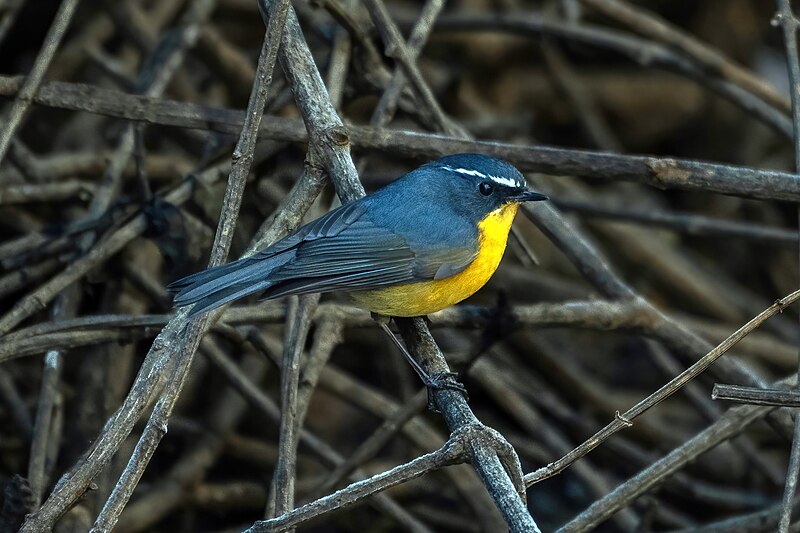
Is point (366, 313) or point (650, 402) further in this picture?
point (366, 313)

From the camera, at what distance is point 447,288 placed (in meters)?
3.61

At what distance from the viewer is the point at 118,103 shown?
3.88m

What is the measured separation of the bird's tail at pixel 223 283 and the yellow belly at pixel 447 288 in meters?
0.46

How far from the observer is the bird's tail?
2936 millimetres

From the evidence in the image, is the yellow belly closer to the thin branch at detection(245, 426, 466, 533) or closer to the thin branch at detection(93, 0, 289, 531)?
the thin branch at detection(93, 0, 289, 531)

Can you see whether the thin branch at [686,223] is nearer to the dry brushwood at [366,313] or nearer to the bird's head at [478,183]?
the dry brushwood at [366,313]

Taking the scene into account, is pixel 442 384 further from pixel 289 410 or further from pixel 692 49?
pixel 692 49

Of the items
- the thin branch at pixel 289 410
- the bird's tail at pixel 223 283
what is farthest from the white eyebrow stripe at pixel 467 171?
the bird's tail at pixel 223 283

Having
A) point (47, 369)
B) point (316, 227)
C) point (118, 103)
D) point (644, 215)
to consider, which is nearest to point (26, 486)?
point (47, 369)

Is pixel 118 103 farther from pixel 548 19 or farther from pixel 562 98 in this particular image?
pixel 562 98

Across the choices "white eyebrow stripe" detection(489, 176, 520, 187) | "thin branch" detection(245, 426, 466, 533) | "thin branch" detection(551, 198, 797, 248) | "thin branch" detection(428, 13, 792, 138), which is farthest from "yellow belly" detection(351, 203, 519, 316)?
"thin branch" detection(428, 13, 792, 138)

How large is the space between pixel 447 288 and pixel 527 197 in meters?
0.46

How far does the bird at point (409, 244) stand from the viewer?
10.9 feet

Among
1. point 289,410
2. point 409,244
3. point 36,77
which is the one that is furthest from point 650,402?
point 36,77
